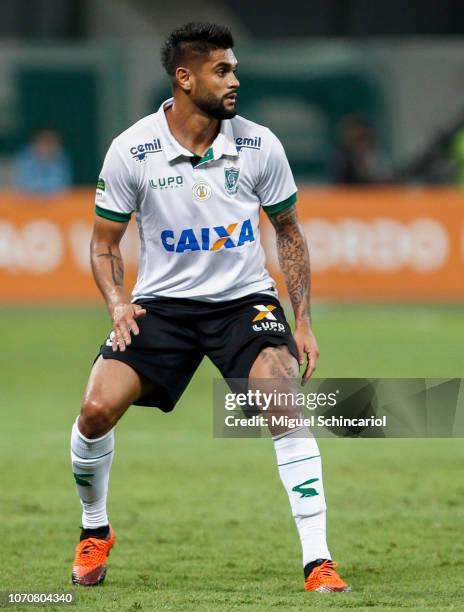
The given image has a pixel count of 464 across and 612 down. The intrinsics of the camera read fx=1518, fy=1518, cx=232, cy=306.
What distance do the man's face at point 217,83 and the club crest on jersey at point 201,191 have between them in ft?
1.02

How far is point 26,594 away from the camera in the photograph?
6363 millimetres

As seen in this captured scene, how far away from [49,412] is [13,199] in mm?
8258

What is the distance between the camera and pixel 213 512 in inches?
339

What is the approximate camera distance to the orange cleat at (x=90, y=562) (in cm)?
677

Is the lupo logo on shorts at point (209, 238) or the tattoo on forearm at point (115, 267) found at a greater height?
the lupo logo on shorts at point (209, 238)

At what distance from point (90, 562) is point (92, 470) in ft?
1.35

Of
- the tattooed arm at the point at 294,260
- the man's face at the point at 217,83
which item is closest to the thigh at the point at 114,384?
the tattooed arm at the point at 294,260

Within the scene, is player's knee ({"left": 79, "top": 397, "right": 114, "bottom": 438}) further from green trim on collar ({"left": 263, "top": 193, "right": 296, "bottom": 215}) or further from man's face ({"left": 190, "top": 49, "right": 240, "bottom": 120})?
man's face ({"left": 190, "top": 49, "right": 240, "bottom": 120})

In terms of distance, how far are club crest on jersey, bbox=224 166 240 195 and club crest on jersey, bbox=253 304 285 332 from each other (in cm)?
53

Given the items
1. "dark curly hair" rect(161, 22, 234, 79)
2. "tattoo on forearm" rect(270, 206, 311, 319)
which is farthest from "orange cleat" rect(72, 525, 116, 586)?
"dark curly hair" rect(161, 22, 234, 79)

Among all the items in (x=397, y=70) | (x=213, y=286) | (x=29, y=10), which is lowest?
(x=213, y=286)

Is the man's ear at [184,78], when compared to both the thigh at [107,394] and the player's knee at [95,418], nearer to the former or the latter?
the thigh at [107,394]

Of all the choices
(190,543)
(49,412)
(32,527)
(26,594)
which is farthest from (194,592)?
(49,412)

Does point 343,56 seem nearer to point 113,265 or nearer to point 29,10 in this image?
point 29,10
